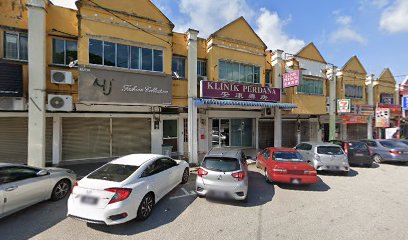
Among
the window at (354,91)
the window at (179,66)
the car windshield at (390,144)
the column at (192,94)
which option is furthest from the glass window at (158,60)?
the window at (354,91)

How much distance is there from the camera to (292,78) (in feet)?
45.7

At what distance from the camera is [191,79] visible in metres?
11.7

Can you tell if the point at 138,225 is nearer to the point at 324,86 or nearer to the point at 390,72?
the point at 324,86

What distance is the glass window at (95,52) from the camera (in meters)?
9.34

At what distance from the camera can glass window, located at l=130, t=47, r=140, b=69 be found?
1022cm

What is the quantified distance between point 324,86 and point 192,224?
54.9 feet

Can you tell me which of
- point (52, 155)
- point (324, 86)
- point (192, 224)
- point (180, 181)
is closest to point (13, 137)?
point (52, 155)

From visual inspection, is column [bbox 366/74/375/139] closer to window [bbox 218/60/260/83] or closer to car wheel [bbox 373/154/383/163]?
car wheel [bbox 373/154/383/163]

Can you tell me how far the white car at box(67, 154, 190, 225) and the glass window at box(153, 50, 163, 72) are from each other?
5.77 meters

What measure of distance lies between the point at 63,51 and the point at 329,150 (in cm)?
1379

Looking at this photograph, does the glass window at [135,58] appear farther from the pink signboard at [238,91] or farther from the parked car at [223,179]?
the parked car at [223,179]

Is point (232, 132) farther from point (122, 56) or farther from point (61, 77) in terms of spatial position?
point (61, 77)

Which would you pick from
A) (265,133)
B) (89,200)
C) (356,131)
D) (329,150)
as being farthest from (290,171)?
(356,131)

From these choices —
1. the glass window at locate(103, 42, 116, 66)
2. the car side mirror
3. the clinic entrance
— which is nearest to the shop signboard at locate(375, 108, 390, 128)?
the clinic entrance
